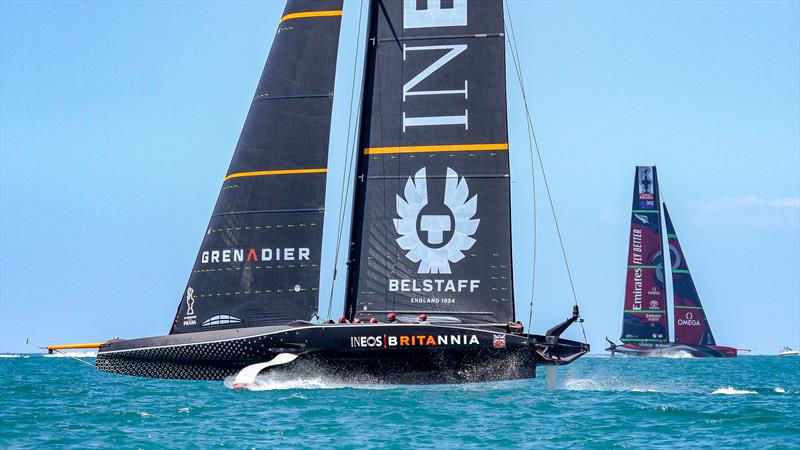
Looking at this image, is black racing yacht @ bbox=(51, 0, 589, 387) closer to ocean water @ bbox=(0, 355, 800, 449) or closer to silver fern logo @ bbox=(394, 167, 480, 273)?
silver fern logo @ bbox=(394, 167, 480, 273)

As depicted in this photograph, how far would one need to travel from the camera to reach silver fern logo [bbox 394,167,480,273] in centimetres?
2462

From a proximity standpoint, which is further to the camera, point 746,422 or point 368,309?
point 368,309

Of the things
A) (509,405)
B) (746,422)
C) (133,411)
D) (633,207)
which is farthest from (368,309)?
(633,207)

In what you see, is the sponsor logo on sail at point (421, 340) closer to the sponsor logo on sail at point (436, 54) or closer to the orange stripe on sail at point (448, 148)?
the orange stripe on sail at point (448, 148)

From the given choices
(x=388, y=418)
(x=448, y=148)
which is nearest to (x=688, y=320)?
(x=448, y=148)

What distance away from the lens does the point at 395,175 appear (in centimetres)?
2500

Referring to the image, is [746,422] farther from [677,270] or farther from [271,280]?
[677,270]

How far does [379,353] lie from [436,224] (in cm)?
334

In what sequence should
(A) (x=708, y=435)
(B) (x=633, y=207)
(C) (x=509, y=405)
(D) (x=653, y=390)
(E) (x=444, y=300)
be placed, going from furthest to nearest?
(B) (x=633, y=207) < (D) (x=653, y=390) < (E) (x=444, y=300) < (C) (x=509, y=405) < (A) (x=708, y=435)

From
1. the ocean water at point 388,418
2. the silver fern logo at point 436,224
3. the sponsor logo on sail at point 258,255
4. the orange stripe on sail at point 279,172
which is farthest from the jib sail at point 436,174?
the ocean water at point 388,418

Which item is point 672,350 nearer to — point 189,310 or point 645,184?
point 645,184

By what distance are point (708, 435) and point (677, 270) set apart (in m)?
60.2

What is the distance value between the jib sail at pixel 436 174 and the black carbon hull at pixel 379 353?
1.47 m

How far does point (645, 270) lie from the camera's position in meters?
74.1
